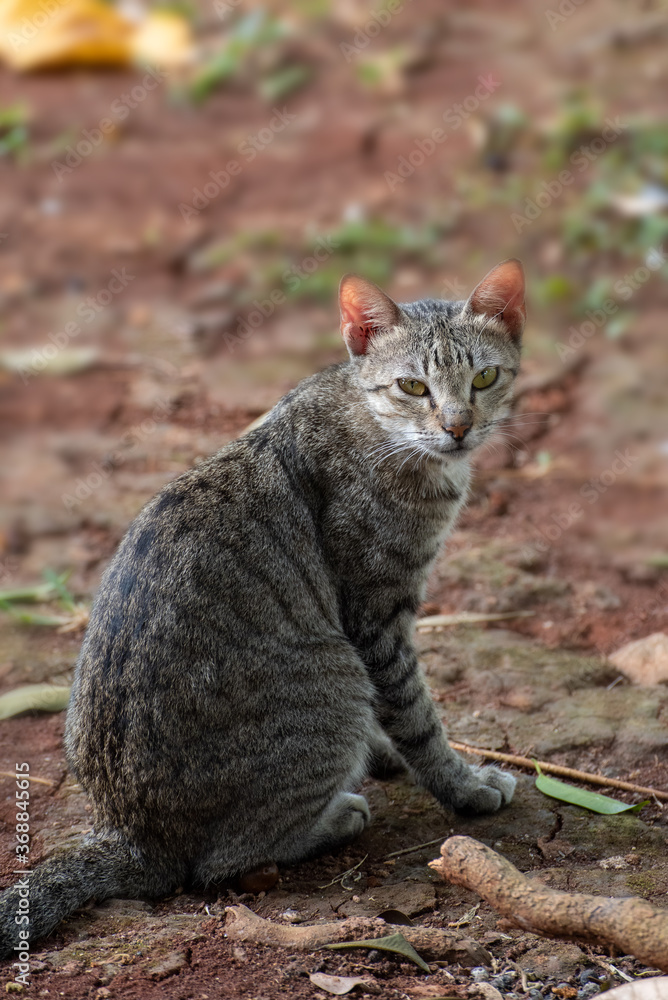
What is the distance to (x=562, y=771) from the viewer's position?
430cm

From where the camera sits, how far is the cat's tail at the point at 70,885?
3250mm

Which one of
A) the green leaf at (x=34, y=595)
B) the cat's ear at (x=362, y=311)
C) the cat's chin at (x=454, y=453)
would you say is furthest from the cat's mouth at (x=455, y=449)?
the green leaf at (x=34, y=595)

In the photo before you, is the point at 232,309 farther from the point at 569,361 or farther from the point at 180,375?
the point at 569,361

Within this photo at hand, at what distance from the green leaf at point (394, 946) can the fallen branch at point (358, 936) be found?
0.03 m

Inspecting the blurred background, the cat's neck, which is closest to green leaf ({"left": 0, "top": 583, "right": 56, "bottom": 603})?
the blurred background

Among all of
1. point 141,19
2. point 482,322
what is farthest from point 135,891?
point 141,19

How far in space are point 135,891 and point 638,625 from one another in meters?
3.04

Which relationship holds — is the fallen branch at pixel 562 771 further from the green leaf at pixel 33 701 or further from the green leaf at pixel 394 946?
the green leaf at pixel 33 701

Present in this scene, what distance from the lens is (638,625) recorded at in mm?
5410

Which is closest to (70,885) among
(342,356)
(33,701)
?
(33,701)

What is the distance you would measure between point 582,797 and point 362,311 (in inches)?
86.5

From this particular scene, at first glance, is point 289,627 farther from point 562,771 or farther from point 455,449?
point 562,771

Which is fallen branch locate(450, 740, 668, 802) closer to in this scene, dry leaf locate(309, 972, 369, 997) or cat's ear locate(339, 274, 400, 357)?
dry leaf locate(309, 972, 369, 997)

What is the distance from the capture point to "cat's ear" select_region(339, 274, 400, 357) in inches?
163
